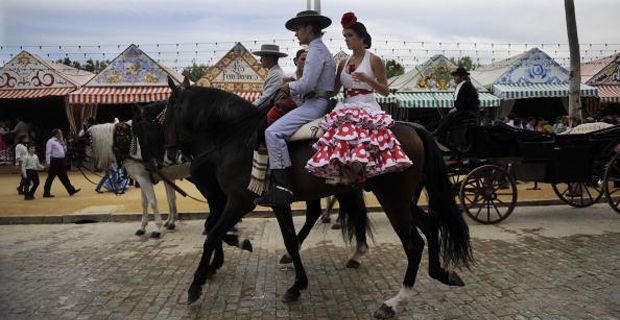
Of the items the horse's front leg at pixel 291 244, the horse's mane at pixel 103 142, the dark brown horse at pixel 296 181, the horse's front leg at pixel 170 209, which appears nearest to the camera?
the dark brown horse at pixel 296 181

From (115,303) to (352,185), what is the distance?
257cm

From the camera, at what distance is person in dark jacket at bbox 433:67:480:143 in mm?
8047

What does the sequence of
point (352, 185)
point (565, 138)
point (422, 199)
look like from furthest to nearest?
point (422, 199), point (565, 138), point (352, 185)

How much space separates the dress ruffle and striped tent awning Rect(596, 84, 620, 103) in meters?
19.2

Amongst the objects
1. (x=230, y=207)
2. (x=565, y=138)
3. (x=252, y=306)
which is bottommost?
(x=252, y=306)

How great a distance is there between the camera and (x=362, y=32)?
4.77m

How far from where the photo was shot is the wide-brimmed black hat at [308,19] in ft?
15.7

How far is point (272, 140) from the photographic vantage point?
464cm

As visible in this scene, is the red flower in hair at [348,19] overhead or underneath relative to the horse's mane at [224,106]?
overhead

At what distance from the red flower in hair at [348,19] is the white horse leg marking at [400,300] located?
251 centimetres

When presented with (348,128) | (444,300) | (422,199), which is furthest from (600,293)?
(422,199)

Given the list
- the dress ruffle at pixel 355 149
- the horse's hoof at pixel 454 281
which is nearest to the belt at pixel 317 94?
the dress ruffle at pixel 355 149

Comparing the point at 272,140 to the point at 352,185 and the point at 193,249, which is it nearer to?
the point at 352,185

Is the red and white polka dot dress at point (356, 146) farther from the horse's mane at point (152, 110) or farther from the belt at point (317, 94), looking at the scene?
the horse's mane at point (152, 110)
